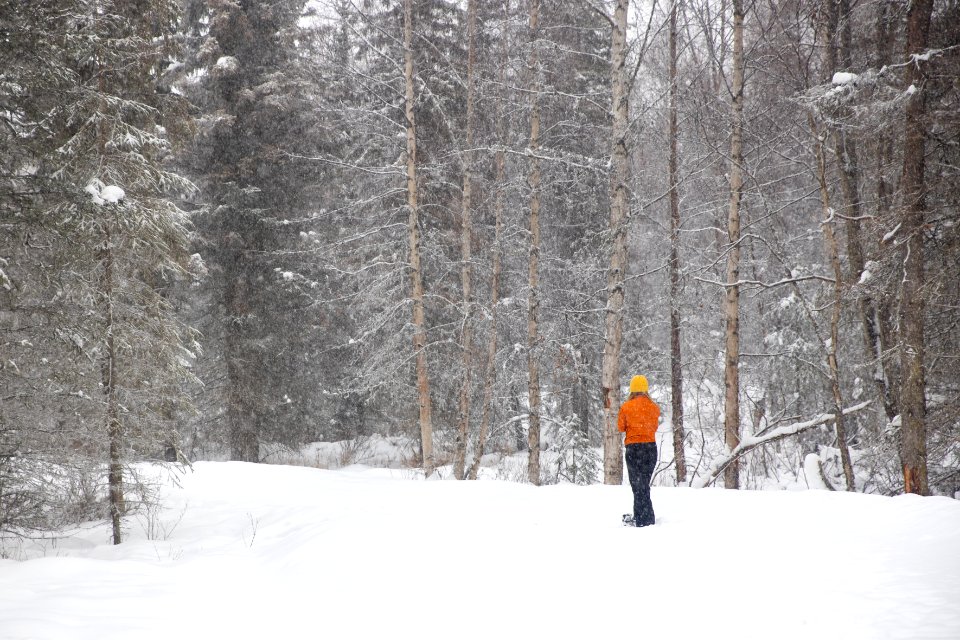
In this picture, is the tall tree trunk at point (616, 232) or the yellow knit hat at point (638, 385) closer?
the yellow knit hat at point (638, 385)

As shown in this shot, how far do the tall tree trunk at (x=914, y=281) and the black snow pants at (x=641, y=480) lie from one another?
3931mm

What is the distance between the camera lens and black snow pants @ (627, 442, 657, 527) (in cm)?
697

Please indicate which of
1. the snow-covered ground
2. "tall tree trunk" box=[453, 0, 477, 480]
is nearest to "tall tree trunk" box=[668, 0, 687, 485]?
"tall tree trunk" box=[453, 0, 477, 480]

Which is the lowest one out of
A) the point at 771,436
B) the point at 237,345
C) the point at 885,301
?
the point at 771,436

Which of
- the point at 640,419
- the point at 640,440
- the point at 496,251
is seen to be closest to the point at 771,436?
the point at 640,440

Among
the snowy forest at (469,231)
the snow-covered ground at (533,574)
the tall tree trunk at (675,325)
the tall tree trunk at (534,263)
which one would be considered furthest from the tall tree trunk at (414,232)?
the tall tree trunk at (675,325)

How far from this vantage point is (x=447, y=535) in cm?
697

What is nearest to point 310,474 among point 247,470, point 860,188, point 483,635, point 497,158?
point 247,470

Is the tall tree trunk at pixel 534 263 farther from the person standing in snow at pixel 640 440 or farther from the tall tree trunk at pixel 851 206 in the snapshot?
the person standing in snow at pixel 640 440

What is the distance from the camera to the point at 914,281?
8.01m

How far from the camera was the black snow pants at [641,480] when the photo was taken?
6.97m

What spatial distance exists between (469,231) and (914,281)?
8923 mm

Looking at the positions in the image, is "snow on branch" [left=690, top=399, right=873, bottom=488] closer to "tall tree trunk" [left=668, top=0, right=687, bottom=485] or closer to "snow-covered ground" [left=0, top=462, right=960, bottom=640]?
"tall tree trunk" [left=668, top=0, right=687, bottom=485]

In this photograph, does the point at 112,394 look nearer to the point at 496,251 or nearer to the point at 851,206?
the point at 496,251
